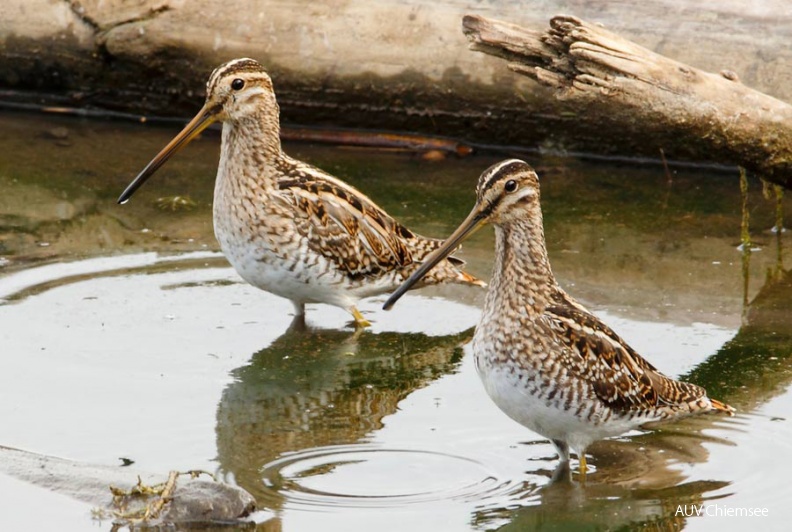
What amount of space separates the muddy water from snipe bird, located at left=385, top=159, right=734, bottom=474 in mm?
286

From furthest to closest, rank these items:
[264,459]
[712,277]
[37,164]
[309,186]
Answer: [37,164]
[712,277]
[309,186]
[264,459]

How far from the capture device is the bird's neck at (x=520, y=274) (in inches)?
230

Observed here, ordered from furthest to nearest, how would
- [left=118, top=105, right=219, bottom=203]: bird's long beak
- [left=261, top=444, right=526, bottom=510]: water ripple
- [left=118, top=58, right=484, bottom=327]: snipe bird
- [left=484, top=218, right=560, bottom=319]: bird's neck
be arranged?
[left=118, top=105, right=219, bottom=203]: bird's long beak → [left=118, top=58, right=484, bottom=327]: snipe bird → [left=484, top=218, right=560, bottom=319]: bird's neck → [left=261, top=444, right=526, bottom=510]: water ripple

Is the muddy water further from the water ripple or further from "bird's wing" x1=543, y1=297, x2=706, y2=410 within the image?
"bird's wing" x1=543, y1=297, x2=706, y2=410

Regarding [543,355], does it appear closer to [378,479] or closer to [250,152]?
[378,479]

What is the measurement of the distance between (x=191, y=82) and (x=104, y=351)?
4.36 m

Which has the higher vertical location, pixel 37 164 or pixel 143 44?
pixel 143 44

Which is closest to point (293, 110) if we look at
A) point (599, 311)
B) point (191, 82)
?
point (191, 82)

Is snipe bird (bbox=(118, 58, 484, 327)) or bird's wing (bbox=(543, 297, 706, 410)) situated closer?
bird's wing (bbox=(543, 297, 706, 410))

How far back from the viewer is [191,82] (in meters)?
11.1

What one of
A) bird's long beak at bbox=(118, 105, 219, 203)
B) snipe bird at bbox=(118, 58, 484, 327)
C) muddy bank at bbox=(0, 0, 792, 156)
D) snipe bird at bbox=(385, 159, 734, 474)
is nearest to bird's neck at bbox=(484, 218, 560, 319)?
snipe bird at bbox=(385, 159, 734, 474)

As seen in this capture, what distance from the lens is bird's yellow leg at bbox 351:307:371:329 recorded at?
25.5 feet

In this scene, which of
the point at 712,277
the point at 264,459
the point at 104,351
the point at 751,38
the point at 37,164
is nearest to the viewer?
the point at 264,459

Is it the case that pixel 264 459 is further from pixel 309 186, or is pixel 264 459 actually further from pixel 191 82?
pixel 191 82
